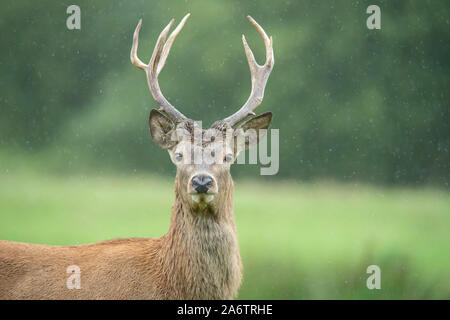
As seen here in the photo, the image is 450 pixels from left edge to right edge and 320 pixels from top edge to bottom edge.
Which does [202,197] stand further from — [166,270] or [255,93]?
[255,93]

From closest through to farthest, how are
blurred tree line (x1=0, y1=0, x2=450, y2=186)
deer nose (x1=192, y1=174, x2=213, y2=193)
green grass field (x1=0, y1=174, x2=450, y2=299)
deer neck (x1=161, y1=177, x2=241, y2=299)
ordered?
1. deer nose (x1=192, y1=174, x2=213, y2=193)
2. deer neck (x1=161, y1=177, x2=241, y2=299)
3. green grass field (x1=0, y1=174, x2=450, y2=299)
4. blurred tree line (x1=0, y1=0, x2=450, y2=186)

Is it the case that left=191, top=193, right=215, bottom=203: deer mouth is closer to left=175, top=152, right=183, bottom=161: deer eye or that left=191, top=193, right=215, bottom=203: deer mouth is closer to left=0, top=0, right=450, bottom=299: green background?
left=175, top=152, right=183, bottom=161: deer eye

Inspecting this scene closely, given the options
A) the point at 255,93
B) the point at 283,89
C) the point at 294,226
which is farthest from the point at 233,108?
the point at 255,93

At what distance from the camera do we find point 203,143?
567 centimetres

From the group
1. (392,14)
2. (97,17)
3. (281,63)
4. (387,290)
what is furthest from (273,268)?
(97,17)

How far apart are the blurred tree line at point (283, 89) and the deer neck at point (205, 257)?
10.8 m

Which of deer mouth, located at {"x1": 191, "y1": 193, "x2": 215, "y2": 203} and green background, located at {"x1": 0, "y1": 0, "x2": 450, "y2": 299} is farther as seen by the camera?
green background, located at {"x1": 0, "y1": 0, "x2": 450, "y2": 299}

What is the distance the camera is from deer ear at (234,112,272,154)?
19.9 ft

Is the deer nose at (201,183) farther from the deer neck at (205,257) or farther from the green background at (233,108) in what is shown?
the green background at (233,108)

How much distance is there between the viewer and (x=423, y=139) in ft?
59.2

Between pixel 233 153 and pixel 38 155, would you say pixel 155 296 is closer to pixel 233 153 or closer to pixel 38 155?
pixel 233 153

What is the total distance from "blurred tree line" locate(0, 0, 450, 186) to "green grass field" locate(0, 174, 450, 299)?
1.53 metres

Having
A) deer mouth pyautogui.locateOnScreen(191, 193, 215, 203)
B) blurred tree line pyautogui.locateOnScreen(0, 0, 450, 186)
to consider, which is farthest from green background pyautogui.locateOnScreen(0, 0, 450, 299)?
deer mouth pyautogui.locateOnScreen(191, 193, 215, 203)

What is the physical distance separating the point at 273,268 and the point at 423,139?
8546mm
